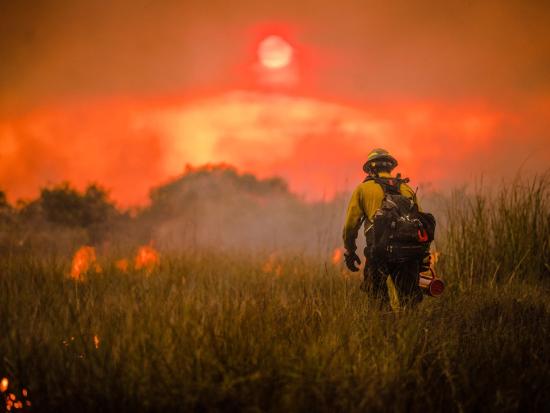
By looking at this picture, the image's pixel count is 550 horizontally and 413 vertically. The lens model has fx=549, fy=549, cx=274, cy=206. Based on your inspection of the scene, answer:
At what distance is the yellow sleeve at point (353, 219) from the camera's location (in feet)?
19.9

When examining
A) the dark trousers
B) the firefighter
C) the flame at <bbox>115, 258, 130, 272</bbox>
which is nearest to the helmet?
the firefighter

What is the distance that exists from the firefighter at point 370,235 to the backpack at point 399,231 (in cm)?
13

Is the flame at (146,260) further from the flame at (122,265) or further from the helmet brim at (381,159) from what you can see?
the helmet brim at (381,159)

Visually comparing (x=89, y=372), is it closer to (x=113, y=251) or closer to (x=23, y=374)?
(x=23, y=374)

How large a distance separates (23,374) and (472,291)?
18.0 ft

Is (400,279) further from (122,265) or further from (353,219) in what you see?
(122,265)

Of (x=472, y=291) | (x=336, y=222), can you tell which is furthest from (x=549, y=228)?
(x=336, y=222)

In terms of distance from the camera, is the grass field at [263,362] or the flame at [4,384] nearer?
the grass field at [263,362]

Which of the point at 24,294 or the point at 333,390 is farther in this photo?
the point at 24,294

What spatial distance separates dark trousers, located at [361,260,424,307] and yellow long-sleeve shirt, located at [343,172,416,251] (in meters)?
0.36

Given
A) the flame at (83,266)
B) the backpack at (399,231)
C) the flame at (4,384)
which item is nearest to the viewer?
the flame at (4,384)

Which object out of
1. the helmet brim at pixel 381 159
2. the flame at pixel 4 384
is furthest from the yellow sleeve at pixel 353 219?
the flame at pixel 4 384

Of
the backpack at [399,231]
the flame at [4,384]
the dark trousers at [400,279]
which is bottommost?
the flame at [4,384]

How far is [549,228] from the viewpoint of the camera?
837 centimetres
